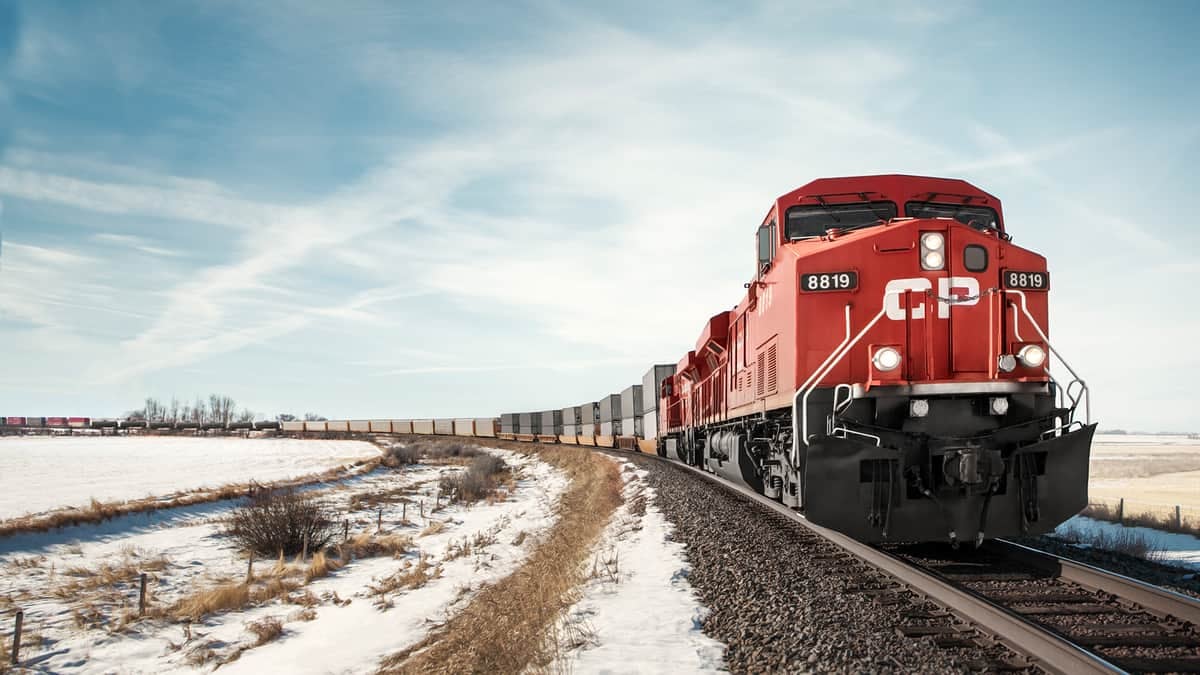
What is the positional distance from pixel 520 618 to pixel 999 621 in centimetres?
473

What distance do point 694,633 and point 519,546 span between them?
10.9 metres

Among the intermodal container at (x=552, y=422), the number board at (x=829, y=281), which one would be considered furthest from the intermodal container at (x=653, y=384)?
the intermodal container at (x=552, y=422)

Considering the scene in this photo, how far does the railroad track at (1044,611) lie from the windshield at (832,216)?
11.7 feet

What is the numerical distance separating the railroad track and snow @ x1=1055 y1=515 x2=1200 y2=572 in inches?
89.0

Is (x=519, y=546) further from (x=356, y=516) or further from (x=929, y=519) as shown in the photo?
(x=929, y=519)

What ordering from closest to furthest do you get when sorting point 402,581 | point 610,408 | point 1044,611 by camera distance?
1. point 1044,611
2. point 402,581
3. point 610,408

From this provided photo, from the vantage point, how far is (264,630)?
423 inches

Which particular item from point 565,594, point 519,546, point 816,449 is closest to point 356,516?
point 519,546

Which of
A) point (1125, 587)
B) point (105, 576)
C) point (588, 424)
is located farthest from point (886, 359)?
point (588, 424)

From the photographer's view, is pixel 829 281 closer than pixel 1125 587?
No

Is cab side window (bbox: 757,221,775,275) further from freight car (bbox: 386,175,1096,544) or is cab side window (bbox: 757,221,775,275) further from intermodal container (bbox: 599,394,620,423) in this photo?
intermodal container (bbox: 599,394,620,423)

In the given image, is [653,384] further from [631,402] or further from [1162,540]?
[1162,540]

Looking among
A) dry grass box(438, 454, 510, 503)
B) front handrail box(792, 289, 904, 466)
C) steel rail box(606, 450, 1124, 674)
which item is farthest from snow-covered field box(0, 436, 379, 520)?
steel rail box(606, 450, 1124, 674)

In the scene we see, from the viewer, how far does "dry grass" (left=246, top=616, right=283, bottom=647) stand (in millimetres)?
10578
